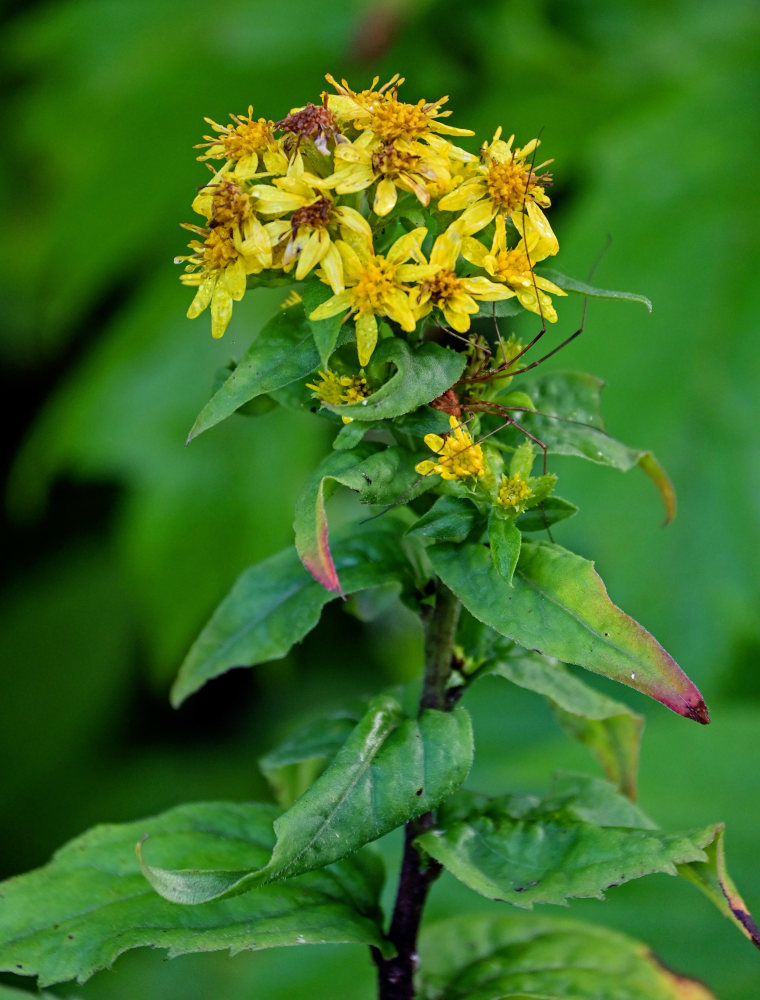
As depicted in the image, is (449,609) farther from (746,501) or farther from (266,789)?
(266,789)

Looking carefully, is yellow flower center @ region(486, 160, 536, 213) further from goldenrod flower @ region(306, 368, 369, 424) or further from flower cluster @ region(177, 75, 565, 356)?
goldenrod flower @ region(306, 368, 369, 424)

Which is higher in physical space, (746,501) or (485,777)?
(746,501)

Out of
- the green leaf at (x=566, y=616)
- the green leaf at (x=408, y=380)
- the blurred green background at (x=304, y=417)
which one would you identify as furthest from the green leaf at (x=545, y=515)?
the blurred green background at (x=304, y=417)

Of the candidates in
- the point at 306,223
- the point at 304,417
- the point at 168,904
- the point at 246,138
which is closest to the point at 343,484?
the point at 306,223

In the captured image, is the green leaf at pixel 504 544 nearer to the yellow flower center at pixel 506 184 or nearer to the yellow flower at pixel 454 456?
the yellow flower at pixel 454 456

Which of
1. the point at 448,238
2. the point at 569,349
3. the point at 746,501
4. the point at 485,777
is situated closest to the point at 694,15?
the point at 569,349

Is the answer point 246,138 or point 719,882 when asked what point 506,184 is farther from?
point 719,882
